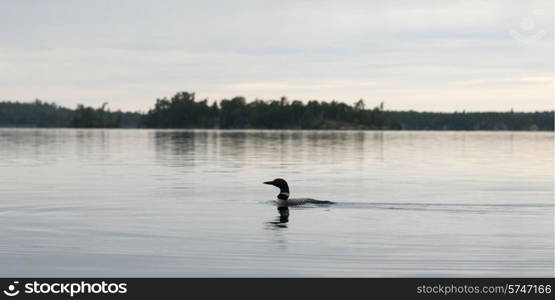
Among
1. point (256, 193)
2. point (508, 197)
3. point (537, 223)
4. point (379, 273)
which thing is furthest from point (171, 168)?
point (379, 273)

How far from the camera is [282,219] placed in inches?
1077

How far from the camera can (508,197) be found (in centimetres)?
3669

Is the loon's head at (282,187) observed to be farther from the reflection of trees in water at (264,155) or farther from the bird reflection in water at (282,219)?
the reflection of trees in water at (264,155)

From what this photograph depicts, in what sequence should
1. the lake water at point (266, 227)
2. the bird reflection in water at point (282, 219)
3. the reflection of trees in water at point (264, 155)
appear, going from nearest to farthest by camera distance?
the lake water at point (266, 227) < the bird reflection in water at point (282, 219) < the reflection of trees in water at point (264, 155)

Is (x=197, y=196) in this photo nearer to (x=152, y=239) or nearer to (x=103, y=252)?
(x=152, y=239)

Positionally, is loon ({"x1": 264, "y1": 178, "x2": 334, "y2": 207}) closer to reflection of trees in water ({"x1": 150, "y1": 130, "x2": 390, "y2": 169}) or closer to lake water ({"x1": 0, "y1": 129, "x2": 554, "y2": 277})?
lake water ({"x1": 0, "y1": 129, "x2": 554, "y2": 277})

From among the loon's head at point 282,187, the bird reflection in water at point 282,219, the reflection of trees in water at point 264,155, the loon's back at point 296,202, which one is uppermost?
the loon's head at point 282,187

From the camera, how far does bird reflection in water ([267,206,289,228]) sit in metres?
25.7

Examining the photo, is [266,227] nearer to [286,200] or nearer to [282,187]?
[286,200]

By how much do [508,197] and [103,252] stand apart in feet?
72.7

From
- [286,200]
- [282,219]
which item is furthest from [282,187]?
[282,219]

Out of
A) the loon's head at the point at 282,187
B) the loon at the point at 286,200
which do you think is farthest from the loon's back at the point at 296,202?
the loon's head at the point at 282,187

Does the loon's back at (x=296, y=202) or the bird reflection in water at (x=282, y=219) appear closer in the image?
the bird reflection in water at (x=282, y=219)

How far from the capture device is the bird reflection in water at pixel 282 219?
25.7 meters
